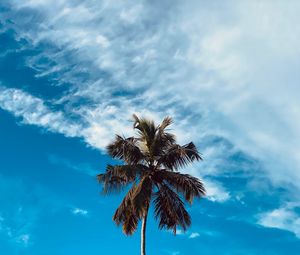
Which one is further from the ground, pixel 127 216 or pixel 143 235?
pixel 127 216

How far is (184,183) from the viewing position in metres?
34.1

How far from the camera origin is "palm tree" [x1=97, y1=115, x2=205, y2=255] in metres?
33.4

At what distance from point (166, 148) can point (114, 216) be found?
5907 millimetres

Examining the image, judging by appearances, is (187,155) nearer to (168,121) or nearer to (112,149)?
(168,121)

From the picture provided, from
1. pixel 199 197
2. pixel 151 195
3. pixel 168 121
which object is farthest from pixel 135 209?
pixel 168 121

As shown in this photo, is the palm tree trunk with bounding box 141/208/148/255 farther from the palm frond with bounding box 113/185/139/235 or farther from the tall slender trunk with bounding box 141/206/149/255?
the palm frond with bounding box 113/185/139/235

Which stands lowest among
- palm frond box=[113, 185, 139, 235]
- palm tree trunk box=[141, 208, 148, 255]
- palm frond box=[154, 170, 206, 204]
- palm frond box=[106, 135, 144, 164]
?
palm tree trunk box=[141, 208, 148, 255]

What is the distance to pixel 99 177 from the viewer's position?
3434 cm

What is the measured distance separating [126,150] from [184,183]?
458 centimetres

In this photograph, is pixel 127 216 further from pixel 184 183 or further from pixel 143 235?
pixel 184 183

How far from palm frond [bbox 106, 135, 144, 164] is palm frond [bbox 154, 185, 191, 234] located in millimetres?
2706

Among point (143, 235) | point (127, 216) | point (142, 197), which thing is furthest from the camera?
point (127, 216)

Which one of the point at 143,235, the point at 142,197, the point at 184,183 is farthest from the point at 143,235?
the point at 184,183

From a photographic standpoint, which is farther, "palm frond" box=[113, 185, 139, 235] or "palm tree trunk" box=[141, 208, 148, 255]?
"palm frond" box=[113, 185, 139, 235]
